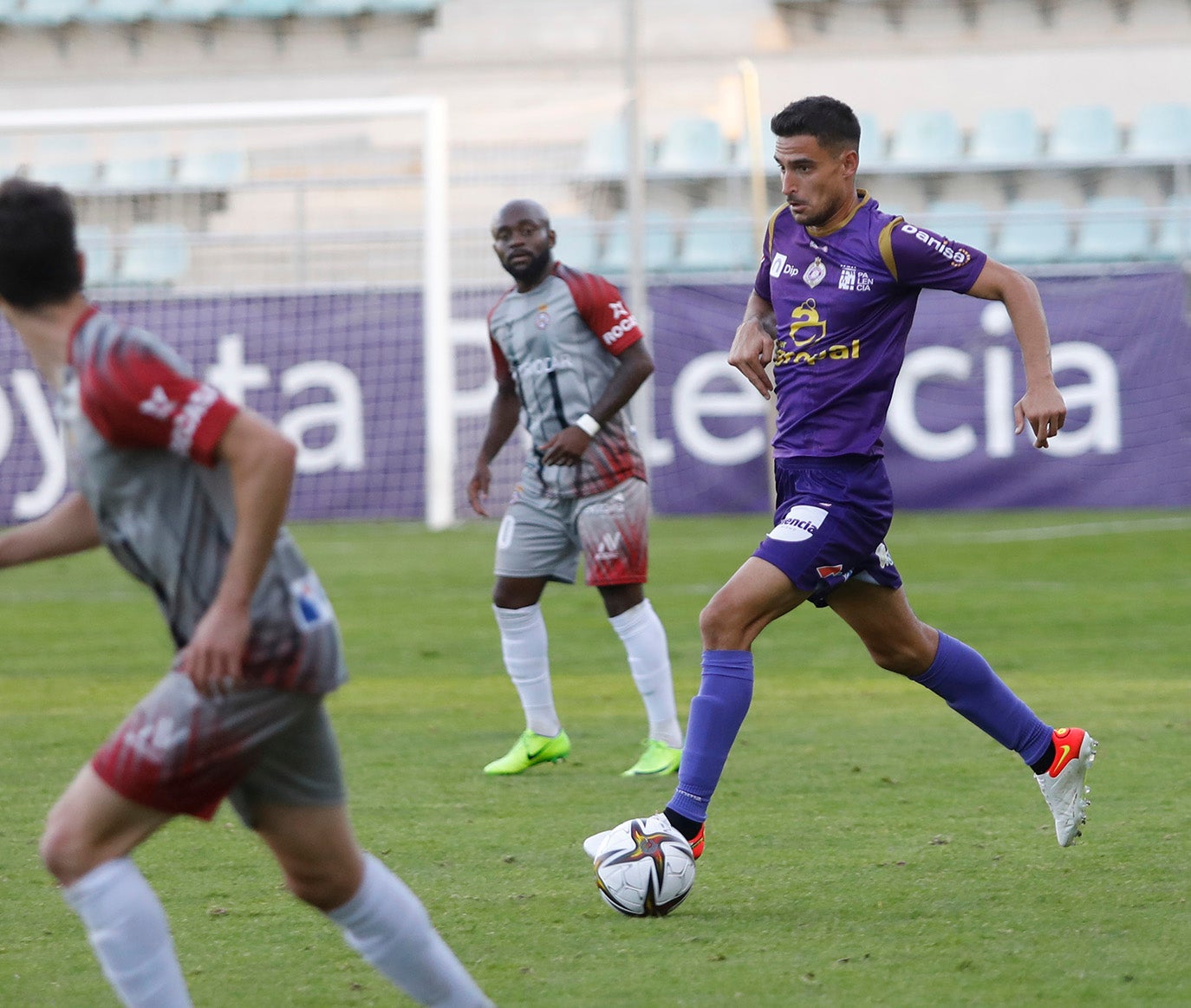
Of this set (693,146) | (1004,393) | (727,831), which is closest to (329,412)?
(1004,393)

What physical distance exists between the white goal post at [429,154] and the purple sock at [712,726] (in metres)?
12.4

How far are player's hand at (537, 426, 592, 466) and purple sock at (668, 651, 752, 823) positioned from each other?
1986 millimetres

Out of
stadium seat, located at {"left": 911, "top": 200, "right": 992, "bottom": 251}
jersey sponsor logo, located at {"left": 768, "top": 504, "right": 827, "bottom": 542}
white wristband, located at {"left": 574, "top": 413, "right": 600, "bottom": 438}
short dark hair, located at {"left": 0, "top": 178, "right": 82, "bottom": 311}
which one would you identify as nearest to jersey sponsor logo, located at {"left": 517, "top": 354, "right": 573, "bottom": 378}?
white wristband, located at {"left": 574, "top": 413, "right": 600, "bottom": 438}

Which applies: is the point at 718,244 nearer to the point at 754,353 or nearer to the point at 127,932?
the point at 754,353

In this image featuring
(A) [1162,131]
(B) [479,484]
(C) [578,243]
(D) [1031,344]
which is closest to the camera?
(D) [1031,344]

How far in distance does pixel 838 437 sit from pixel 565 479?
2057 millimetres

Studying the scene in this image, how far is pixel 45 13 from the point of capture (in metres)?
24.9

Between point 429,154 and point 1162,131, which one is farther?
point 1162,131

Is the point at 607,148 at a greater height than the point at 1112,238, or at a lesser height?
greater

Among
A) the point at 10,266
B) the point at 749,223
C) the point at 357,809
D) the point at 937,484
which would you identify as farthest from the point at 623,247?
the point at 10,266

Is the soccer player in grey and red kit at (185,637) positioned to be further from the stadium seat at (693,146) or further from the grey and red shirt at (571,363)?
the stadium seat at (693,146)

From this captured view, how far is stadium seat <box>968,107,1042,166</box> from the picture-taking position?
74.2 ft

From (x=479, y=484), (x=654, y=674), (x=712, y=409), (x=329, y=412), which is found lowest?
(x=329, y=412)

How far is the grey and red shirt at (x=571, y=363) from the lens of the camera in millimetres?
6828
